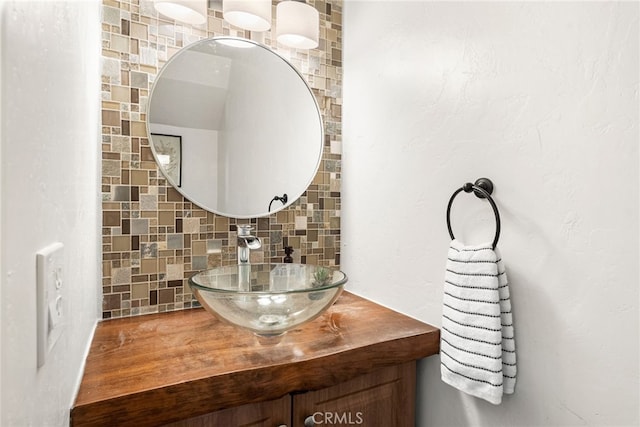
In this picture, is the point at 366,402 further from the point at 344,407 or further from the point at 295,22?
the point at 295,22

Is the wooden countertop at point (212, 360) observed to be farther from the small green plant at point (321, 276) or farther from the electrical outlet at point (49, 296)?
the electrical outlet at point (49, 296)

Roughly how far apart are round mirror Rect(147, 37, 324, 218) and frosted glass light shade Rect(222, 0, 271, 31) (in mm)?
63

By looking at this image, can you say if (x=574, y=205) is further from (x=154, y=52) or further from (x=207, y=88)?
(x=154, y=52)

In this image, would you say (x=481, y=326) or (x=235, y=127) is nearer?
(x=481, y=326)

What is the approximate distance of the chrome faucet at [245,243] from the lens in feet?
3.99

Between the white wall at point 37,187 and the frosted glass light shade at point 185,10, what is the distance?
1.62 feet

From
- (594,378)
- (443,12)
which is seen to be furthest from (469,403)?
(443,12)

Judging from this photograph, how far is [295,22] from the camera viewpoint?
136cm

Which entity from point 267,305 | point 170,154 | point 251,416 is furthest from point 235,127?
point 251,416

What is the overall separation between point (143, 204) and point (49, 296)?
2.74ft

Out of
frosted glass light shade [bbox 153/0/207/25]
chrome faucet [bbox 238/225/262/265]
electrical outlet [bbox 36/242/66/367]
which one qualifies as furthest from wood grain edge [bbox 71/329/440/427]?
frosted glass light shade [bbox 153/0/207/25]

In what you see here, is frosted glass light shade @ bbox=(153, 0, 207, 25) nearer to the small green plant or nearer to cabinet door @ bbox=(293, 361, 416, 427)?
the small green plant

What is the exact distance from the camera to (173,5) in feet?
3.92

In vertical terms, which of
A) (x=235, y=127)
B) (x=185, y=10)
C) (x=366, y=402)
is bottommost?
(x=366, y=402)
